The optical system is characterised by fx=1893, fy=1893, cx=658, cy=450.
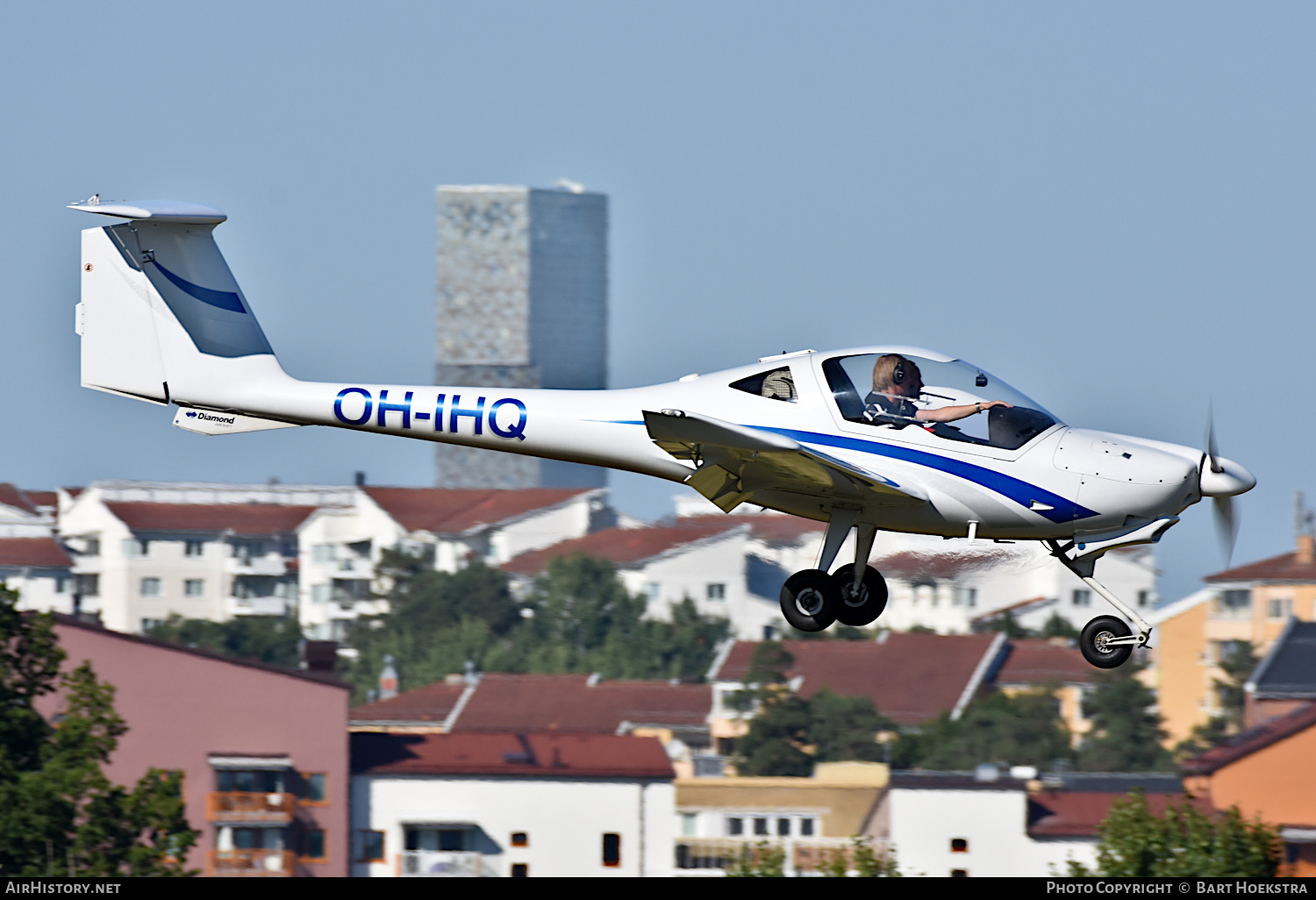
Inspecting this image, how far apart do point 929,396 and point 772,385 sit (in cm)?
122

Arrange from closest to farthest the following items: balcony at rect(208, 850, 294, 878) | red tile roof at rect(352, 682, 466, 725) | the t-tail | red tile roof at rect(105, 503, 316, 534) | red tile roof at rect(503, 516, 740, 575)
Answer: the t-tail, balcony at rect(208, 850, 294, 878), red tile roof at rect(352, 682, 466, 725), red tile roof at rect(105, 503, 316, 534), red tile roof at rect(503, 516, 740, 575)

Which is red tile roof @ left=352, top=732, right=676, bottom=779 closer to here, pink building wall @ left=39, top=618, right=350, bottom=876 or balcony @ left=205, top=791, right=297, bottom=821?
pink building wall @ left=39, top=618, right=350, bottom=876

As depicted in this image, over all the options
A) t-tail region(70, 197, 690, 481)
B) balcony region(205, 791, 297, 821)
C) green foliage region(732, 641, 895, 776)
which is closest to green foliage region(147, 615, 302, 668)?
green foliage region(732, 641, 895, 776)

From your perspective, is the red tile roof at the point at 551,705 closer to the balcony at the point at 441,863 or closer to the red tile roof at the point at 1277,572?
the balcony at the point at 441,863

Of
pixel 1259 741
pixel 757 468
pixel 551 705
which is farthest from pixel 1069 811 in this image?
pixel 757 468

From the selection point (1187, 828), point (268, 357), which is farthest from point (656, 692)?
point (268, 357)

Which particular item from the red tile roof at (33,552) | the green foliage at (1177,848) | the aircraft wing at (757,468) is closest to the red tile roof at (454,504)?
the red tile roof at (33,552)

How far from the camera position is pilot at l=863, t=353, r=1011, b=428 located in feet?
47.5

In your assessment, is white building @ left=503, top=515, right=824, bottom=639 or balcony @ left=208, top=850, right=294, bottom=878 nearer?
balcony @ left=208, top=850, right=294, bottom=878

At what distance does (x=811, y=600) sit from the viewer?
14.9 meters

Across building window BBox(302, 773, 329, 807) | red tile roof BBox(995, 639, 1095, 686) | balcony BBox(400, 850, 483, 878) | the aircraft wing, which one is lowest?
balcony BBox(400, 850, 483, 878)

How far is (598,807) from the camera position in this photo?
169 ft

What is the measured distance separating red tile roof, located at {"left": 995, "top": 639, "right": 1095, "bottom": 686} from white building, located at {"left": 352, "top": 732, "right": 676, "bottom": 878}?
22.1m

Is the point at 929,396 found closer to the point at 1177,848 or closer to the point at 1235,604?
the point at 1177,848
